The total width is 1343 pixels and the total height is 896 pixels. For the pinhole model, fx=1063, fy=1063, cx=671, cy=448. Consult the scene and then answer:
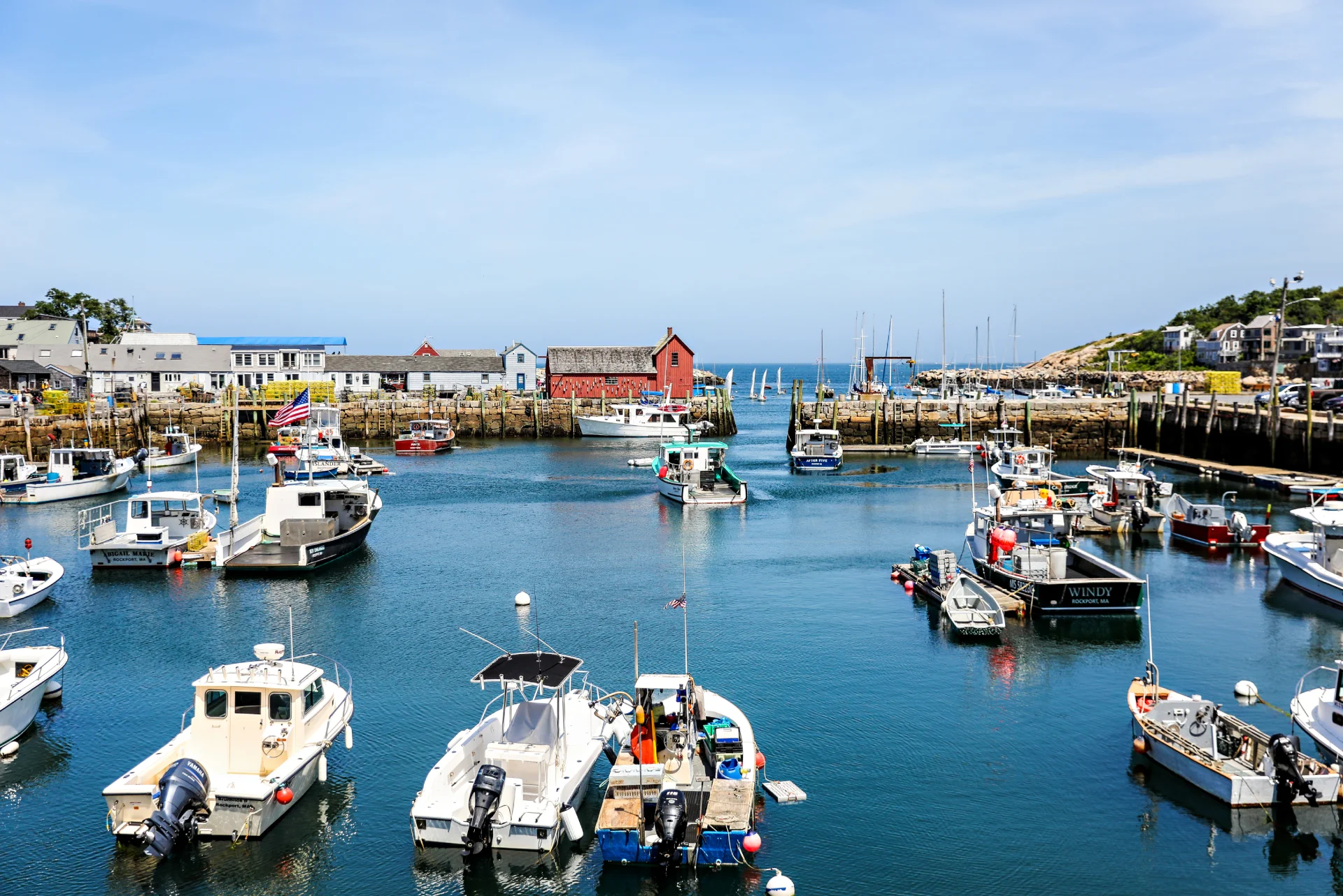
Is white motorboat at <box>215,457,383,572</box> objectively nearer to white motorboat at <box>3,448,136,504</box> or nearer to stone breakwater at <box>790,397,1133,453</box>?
white motorboat at <box>3,448,136,504</box>

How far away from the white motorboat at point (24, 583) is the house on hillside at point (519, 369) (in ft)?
251

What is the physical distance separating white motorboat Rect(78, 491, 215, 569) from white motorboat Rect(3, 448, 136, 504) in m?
16.3

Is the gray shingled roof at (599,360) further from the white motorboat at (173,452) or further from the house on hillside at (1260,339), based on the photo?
the house on hillside at (1260,339)

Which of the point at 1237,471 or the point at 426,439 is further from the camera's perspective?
the point at 426,439

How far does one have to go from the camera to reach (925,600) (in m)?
34.0

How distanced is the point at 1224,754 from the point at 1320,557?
17.1m

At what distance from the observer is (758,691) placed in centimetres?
2508

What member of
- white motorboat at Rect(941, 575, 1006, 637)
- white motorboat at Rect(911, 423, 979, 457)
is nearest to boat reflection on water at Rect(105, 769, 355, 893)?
white motorboat at Rect(941, 575, 1006, 637)

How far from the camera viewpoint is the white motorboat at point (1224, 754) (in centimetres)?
1805

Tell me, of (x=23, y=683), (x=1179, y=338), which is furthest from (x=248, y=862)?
(x=1179, y=338)

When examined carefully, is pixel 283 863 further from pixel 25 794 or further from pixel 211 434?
pixel 211 434

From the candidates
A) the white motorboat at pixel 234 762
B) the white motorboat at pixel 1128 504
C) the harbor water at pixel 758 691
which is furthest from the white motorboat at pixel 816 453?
the white motorboat at pixel 234 762

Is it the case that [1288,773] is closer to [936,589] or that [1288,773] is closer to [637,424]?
[936,589]

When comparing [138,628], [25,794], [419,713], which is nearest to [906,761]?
[419,713]
